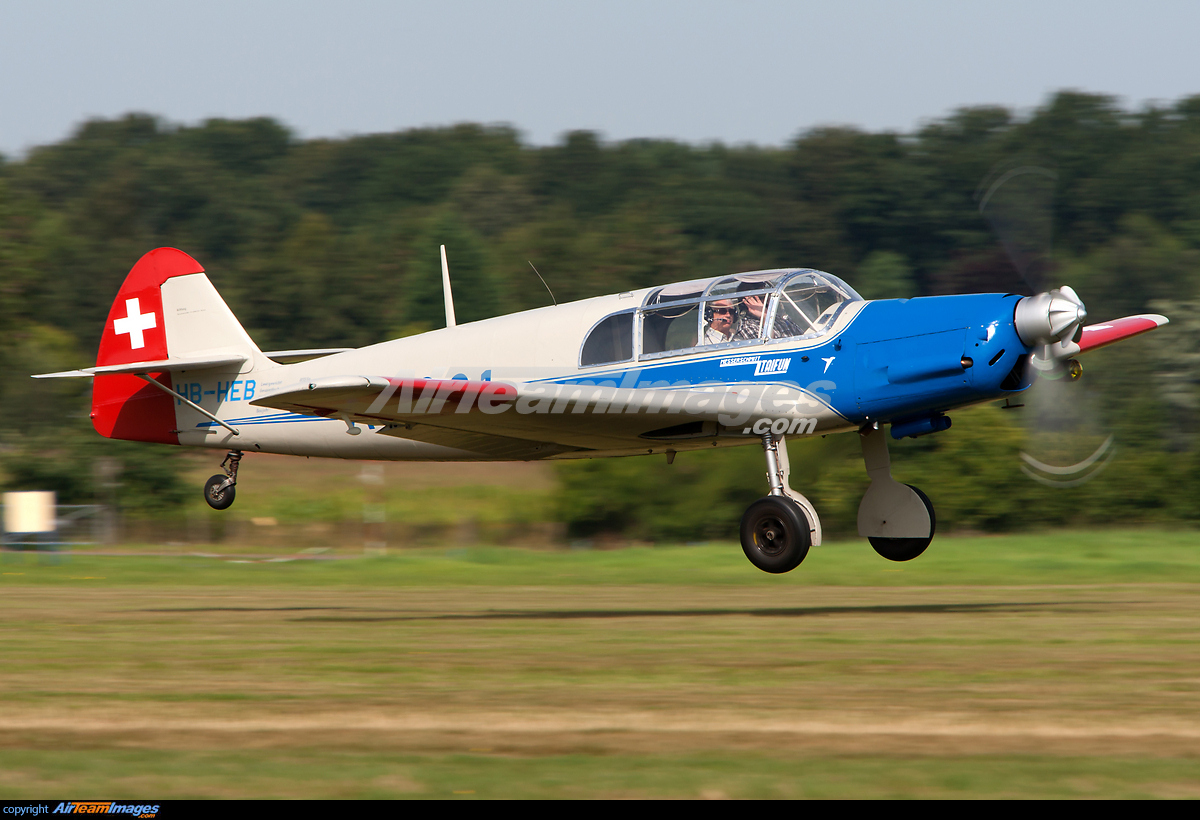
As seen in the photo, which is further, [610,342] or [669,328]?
[610,342]

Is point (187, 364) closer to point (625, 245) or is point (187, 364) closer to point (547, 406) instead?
point (547, 406)

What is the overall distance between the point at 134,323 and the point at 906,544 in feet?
30.2

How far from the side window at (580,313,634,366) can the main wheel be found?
195cm

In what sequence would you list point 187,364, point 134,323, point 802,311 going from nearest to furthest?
1. point 802,311
2. point 187,364
3. point 134,323

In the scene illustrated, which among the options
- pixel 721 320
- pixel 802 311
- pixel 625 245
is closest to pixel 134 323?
pixel 721 320

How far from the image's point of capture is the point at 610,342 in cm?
1208

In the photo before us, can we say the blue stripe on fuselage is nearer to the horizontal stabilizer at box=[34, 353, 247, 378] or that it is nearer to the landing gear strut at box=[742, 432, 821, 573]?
the landing gear strut at box=[742, 432, 821, 573]

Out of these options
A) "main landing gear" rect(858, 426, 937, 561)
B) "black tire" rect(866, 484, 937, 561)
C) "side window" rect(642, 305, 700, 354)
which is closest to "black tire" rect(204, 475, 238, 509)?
"side window" rect(642, 305, 700, 354)

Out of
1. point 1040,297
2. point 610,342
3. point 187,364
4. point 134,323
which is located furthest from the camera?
point 134,323

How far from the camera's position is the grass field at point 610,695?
5418 millimetres

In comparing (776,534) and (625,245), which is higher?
(625,245)

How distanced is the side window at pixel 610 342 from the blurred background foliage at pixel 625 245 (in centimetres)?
339

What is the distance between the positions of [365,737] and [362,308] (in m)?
56.3

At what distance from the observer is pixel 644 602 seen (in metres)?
13.8
